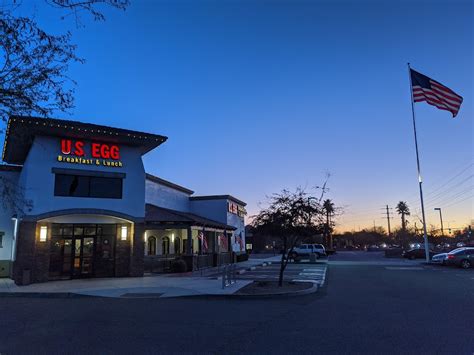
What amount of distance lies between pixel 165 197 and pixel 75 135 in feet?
43.7

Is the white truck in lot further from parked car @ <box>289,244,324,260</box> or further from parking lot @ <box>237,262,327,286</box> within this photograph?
parking lot @ <box>237,262,327,286</box>

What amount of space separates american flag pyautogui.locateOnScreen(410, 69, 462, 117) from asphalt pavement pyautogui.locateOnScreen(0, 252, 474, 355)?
53.6 ft

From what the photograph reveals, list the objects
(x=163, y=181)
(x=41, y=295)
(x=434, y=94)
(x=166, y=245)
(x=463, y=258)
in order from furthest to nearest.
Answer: (x=166, y=245) → (x=163, y=181) → (x=463, y=258) → (x=434, y=94) → (x=41, y=295)

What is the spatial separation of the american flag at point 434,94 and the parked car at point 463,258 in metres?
10.4

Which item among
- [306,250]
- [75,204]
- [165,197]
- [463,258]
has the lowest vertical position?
[463,258]

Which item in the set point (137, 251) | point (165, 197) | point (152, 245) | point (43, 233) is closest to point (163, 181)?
point (165, 197)

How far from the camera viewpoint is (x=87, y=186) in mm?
20688

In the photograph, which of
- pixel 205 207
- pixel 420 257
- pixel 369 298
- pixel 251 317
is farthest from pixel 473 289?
pixel 420 257

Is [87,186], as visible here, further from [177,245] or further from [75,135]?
[177,245]

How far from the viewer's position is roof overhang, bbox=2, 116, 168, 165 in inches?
738

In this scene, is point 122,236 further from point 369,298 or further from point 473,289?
point 473,289

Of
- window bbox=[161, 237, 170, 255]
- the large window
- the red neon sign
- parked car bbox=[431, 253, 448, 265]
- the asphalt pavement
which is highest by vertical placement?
the red neon sign

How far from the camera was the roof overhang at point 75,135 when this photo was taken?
18750 millimetres

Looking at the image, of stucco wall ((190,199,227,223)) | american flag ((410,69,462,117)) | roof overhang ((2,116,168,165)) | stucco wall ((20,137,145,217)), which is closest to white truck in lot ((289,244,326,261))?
stucco wall ((190,199,227,223))
